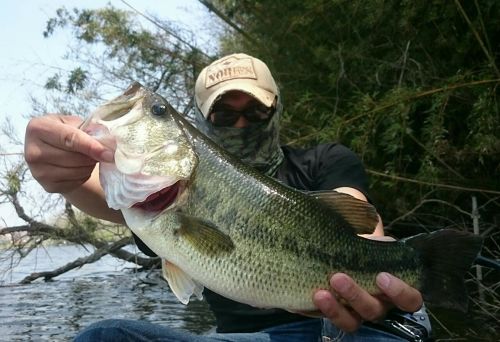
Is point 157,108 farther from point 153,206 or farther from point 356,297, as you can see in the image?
point 356,297

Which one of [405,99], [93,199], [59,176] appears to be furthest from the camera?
[405,99]

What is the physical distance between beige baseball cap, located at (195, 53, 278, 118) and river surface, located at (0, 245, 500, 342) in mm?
3320

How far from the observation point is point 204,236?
2301mm

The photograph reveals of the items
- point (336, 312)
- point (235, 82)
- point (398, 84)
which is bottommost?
point (336, 312)

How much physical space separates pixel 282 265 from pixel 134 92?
89 centimetres

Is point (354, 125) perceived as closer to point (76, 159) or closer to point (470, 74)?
point (470, 74)

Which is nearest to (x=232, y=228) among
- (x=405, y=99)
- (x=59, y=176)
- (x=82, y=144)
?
(x=82, y=144)

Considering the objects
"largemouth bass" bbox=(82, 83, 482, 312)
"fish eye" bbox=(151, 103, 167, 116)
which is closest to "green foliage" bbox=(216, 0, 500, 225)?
"largemouth bass" bbox=(82, 83, 482, 312)

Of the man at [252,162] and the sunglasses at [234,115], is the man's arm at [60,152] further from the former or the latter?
the sunglasses at [234,115]

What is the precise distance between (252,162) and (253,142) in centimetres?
12

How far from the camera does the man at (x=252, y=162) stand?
2.40 meters

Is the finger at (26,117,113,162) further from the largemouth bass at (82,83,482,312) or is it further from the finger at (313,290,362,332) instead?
the finger at (313,290,362,332)

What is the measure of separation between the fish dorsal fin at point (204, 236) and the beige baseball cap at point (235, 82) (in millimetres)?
1290

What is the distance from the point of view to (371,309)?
247 centimetres
